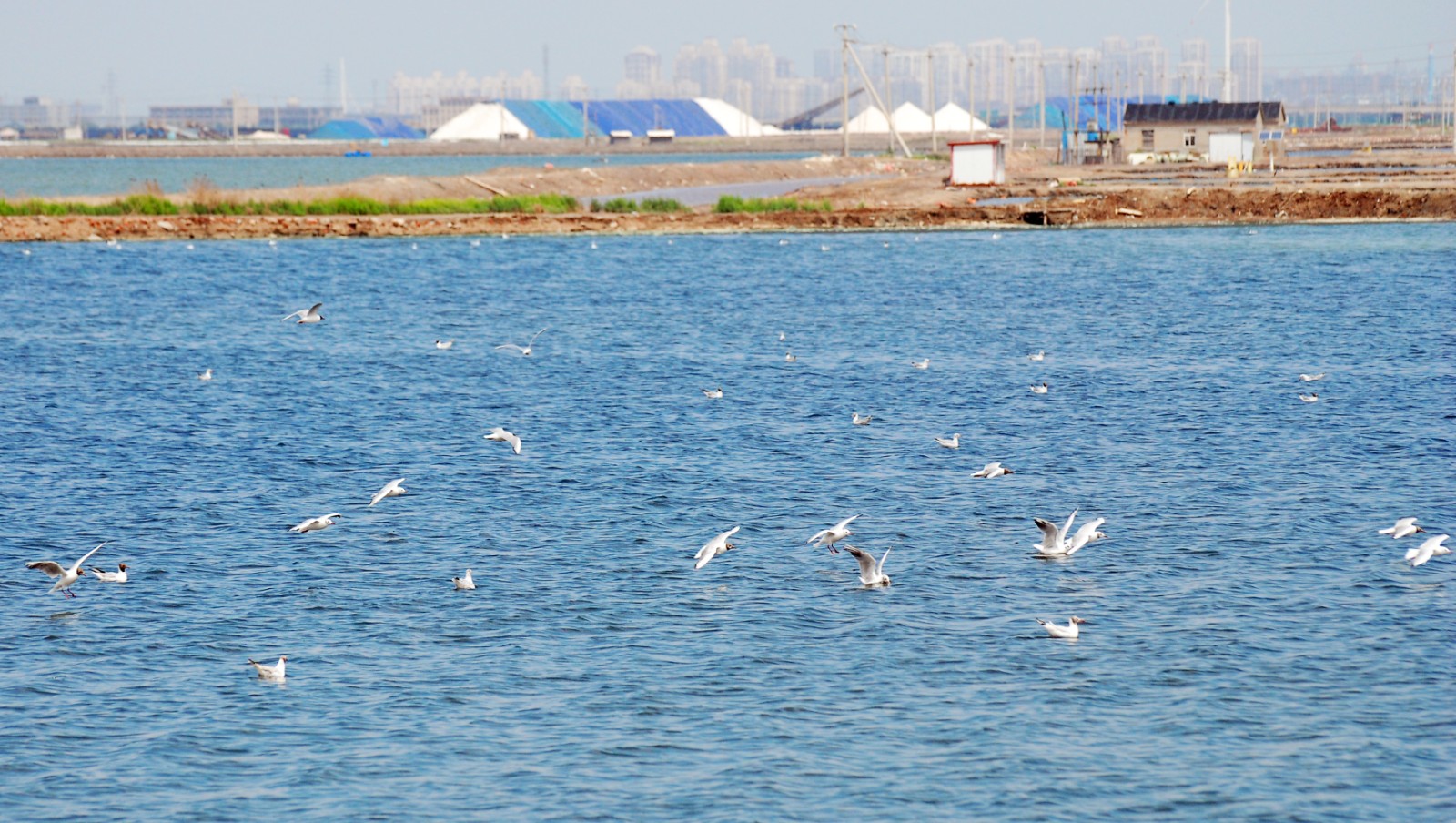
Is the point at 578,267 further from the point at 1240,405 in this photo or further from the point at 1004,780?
the point at 1004,780

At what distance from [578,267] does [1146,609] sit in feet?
167

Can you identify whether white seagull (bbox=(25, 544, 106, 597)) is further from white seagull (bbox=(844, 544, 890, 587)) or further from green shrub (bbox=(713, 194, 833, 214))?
green shrub (bbox=(713, 194, 833, 214))

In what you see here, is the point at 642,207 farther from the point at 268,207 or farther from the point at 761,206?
the point at 268,207

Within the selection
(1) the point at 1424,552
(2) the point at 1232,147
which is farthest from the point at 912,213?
(1) the point at 1424,552

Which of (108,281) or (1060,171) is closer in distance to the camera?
(108,281)

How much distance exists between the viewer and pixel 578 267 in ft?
225

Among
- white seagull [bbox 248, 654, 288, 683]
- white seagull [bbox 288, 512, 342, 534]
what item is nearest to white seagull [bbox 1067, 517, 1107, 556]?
white seagull [bbox 248, 654, 288, 683]

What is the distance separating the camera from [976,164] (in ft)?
338

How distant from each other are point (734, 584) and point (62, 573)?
8017 millimetres

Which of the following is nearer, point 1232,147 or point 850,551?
point 850,551

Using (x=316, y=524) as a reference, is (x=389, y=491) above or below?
above

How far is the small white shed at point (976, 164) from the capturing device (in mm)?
102312

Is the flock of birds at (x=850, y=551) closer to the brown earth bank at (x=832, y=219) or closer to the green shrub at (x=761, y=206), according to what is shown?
the brown earth bank at (x=832, y=219)

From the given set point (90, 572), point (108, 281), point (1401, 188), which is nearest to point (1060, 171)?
point (1401, 188)
